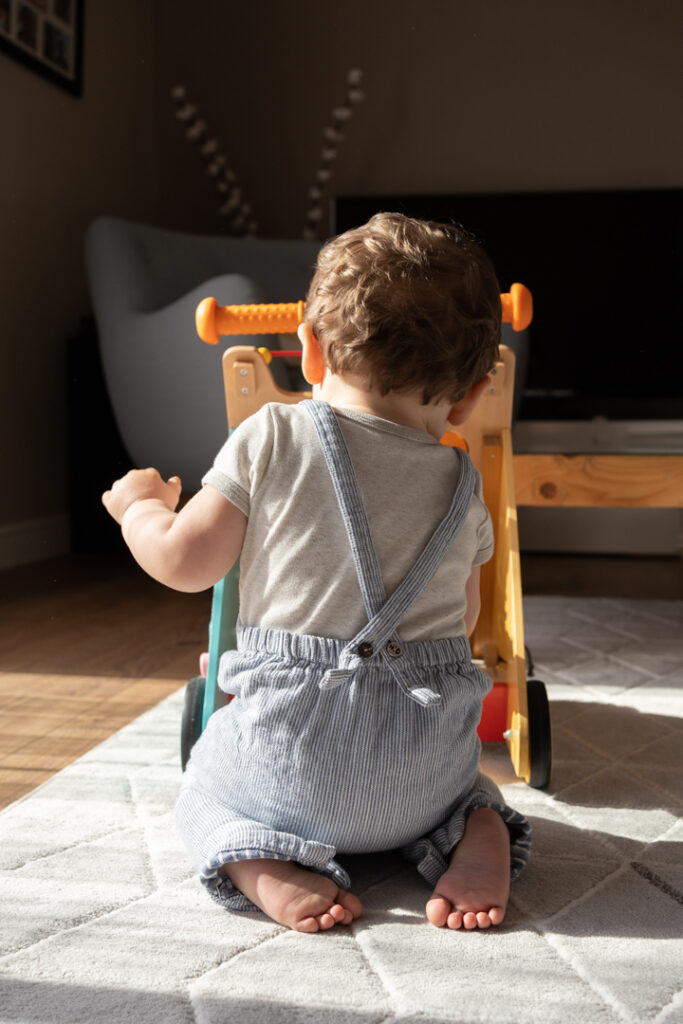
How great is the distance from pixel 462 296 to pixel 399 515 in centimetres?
17

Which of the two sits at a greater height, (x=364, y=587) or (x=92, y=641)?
(x=364, y=587)

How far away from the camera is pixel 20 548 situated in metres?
2.58

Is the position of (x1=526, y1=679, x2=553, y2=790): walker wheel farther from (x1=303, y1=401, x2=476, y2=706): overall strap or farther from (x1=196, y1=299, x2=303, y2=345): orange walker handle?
(x1=196, y1=299, x2=303, y2=345): orange walker handle

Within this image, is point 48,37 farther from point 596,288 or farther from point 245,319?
point 245,319

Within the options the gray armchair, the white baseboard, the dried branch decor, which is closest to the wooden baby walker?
the gray armchair

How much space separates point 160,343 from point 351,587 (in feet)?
4.94

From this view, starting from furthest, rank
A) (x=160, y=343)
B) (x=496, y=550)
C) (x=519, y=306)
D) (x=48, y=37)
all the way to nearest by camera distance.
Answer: (x=48, y=37)
(x=160, y=343)
(x=496, y=550)
(x=519, y=306)

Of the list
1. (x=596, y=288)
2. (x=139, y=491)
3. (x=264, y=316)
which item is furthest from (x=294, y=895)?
(x=596, y=288)

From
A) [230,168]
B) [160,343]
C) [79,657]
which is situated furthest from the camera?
[230,168]

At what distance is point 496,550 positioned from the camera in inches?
44.5

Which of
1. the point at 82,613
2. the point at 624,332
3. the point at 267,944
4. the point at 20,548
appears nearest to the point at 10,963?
the point at 267,944

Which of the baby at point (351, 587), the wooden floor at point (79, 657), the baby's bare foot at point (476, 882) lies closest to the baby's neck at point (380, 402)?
the baby at point (351, 587)

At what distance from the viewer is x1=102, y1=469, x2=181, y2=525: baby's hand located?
83 centimetres

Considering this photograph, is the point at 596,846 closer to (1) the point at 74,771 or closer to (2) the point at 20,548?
(1) the point at 74,771
